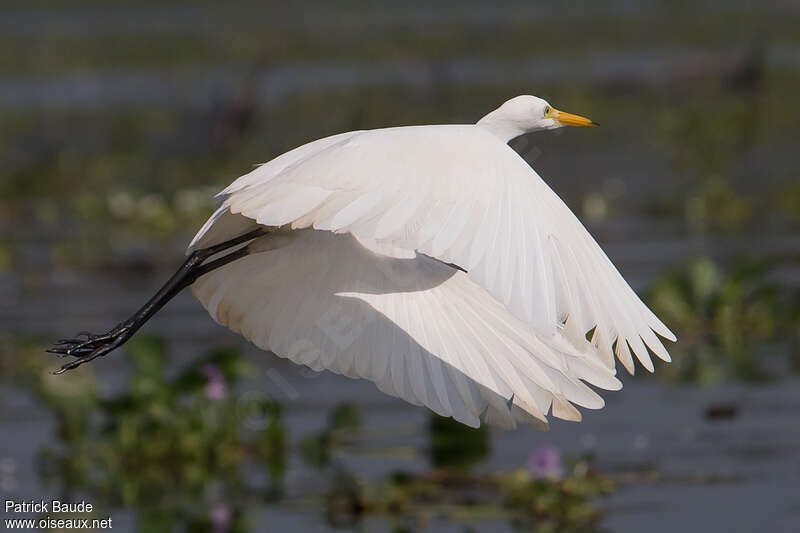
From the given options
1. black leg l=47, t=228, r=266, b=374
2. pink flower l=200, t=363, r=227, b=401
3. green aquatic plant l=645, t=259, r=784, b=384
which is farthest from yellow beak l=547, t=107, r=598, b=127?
green aquatic plant l=645, t=259, r=784, b=384

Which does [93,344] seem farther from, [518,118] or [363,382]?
[363,382]

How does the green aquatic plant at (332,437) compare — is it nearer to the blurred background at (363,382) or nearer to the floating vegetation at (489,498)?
the blurred background at (363,382)

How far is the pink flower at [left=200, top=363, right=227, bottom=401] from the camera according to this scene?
7188mm

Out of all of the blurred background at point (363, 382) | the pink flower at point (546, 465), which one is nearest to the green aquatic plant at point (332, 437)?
the blurred background at point (363, 382)

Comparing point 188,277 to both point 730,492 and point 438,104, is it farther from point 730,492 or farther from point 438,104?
point 438,104

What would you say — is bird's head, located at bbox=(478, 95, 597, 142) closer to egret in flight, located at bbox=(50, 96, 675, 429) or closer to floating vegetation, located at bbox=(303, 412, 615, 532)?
egret in flight, located at bbox=(50, 96, 675, 429)

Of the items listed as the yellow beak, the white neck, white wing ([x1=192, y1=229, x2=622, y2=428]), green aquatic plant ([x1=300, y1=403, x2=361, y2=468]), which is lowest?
green aquatic plant ([x1=300, y1=403, x2=361, y2=468])

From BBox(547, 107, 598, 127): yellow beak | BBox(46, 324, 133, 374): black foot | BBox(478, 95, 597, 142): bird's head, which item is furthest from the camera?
BBox(46, 324, 133, 374): black foot

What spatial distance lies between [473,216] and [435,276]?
953 millimetres

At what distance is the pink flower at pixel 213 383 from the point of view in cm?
719

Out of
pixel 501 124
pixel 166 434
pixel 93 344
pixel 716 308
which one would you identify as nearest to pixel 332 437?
pixel 166 434

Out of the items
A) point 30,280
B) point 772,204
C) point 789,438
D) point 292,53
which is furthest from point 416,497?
point 292,53

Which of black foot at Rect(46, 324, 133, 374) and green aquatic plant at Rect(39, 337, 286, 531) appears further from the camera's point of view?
green aquatic plant at Rect(39, 337, 286, 531)

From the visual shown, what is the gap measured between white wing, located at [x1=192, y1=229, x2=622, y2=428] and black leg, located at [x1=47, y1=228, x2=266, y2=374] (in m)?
0.08
